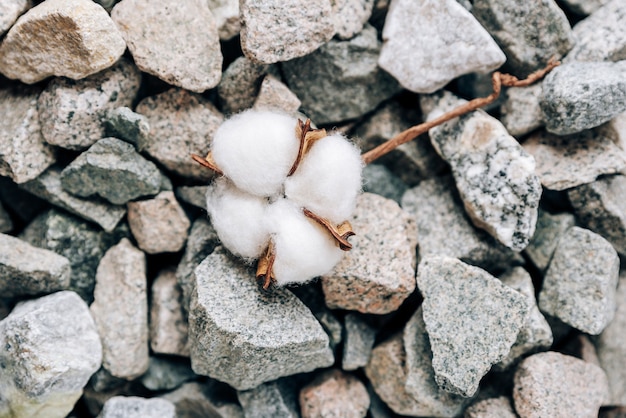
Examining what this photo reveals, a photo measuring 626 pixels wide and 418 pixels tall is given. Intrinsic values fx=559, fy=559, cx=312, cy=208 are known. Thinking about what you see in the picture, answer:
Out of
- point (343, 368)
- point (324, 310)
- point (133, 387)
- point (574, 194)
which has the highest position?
point (574, 194)

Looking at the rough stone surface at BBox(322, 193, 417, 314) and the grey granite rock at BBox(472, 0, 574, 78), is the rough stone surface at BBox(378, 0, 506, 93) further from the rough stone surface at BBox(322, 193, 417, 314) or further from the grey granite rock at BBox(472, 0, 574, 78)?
the rough stone surface at BBox(322, 193, 417, 314)

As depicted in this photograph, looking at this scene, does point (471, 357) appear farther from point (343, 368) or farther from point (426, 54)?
point (426, 54)

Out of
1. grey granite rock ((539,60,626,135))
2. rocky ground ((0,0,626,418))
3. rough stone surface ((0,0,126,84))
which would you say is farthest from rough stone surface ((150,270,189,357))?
grey granite rock ((539,60,626,135))

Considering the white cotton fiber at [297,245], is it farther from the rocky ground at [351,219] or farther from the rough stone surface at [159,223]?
the rough stone surface at [159,223]

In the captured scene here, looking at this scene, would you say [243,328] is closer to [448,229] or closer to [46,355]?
[46,355]

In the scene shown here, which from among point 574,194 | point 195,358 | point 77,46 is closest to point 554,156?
point 574,194

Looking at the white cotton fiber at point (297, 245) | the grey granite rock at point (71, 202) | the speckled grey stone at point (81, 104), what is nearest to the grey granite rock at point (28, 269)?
the grey granite rock at point (71, 202)
